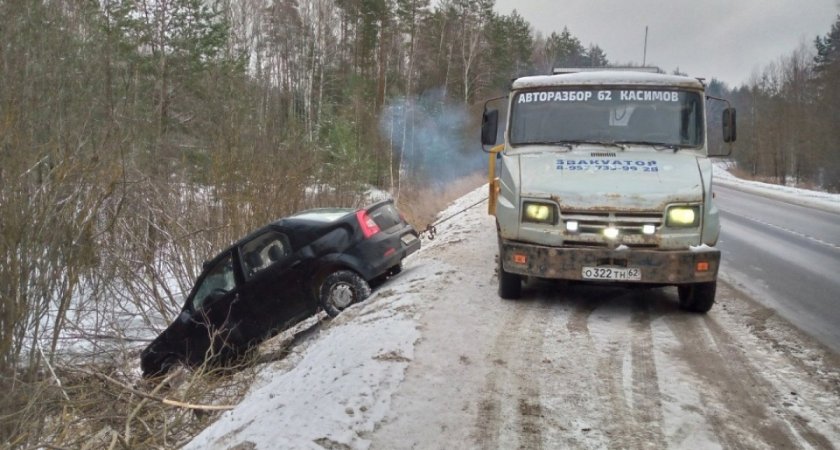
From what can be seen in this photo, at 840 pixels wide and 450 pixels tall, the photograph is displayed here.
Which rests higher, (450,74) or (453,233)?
(450,74)

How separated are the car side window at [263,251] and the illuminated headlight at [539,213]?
3.39m

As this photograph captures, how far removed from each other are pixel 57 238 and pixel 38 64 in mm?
3691

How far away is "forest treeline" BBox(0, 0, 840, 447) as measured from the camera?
745 centimetres

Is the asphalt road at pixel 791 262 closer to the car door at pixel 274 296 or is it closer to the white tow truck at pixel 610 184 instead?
the white tow truck at pixel 610 184

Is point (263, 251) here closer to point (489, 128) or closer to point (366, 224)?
point (366, 224)

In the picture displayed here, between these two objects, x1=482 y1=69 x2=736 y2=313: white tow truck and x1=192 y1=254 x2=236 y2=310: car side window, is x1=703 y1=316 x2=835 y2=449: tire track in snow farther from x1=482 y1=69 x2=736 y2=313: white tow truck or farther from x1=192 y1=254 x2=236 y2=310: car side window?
x1=192 y1=254 x2=236 y2=310: car side window

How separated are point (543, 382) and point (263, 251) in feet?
15.7

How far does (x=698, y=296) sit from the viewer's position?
Result: 6426mm

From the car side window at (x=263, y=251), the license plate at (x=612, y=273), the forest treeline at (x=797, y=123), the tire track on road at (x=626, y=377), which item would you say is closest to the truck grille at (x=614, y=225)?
the license plate at (x=612, y=273)

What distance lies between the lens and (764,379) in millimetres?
4797

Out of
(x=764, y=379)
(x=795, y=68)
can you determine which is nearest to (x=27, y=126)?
(x=764, y=379)

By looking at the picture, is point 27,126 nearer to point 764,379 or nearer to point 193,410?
point 193,410

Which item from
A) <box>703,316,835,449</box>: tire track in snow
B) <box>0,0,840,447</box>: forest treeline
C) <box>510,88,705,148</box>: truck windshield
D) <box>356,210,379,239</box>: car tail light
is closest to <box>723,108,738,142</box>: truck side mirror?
<box>510,88,705,148</box>: truck windshield

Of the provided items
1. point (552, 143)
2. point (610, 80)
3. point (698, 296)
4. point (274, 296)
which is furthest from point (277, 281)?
point (698, 296)
